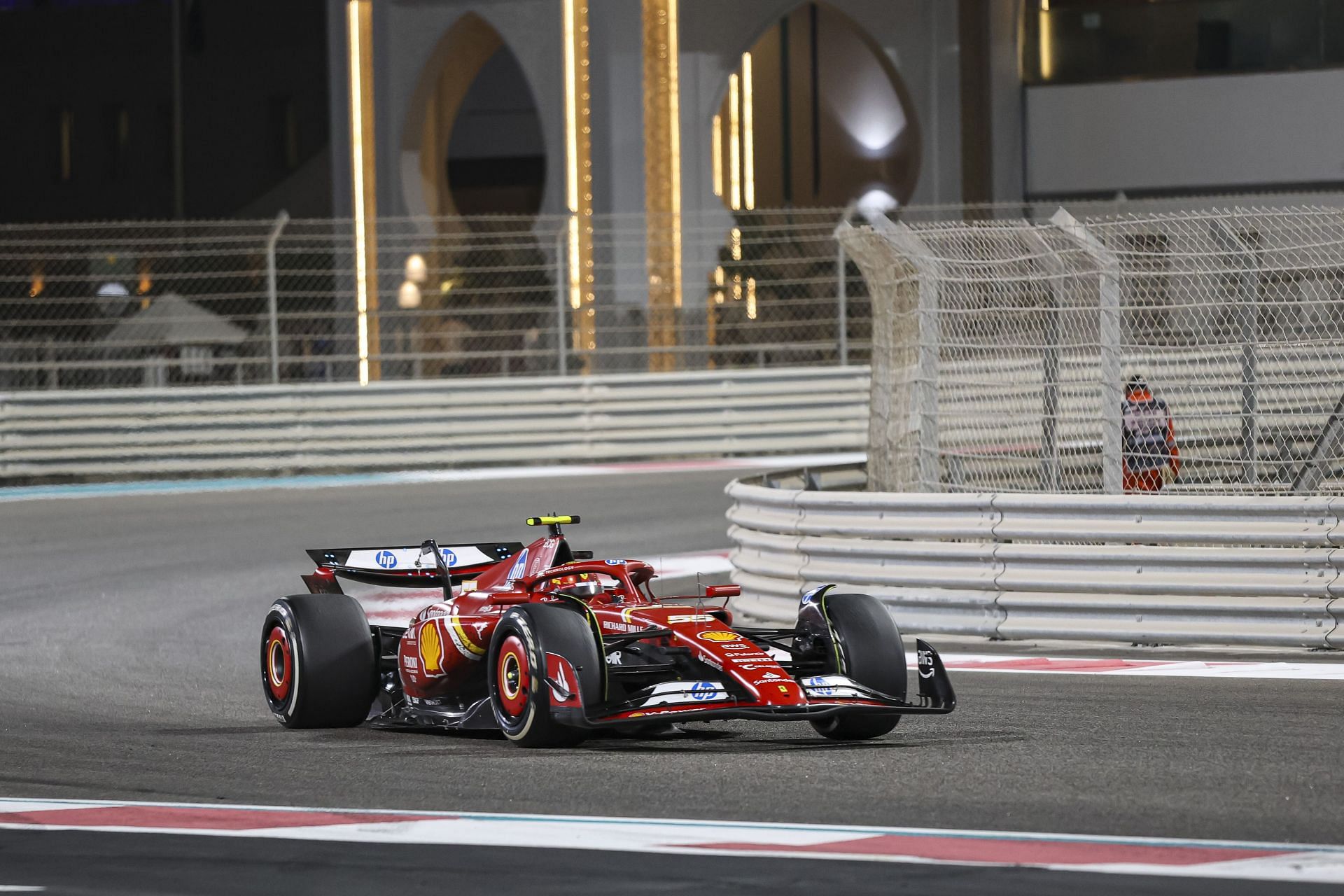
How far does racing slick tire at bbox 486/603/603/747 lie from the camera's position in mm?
7074

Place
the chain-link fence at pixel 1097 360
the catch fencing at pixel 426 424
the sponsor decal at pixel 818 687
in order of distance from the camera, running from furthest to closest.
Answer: the catch fencing at pixel 426 424 → the chain-link fence at pixel 1097 360 → the sponsor decal at pixel 818 687

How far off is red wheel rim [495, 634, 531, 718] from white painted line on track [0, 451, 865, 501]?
1203 centimetres

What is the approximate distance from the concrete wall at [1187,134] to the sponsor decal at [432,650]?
22.3m

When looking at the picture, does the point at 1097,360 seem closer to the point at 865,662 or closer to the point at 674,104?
the point at 865,662

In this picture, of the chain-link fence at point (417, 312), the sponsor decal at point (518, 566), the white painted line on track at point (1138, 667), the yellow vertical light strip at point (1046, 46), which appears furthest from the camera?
the yellow vertical light strip at point (1046, 46)

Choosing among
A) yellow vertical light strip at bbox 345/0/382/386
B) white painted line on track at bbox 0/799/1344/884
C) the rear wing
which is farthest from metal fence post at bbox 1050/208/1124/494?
yellow vertical light strip at bbox 345/0/382/386

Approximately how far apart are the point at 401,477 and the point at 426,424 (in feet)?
2.42

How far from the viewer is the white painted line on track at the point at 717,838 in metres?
5.21

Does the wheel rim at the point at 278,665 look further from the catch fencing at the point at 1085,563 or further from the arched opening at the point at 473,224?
the arched opening at the point at 473,224

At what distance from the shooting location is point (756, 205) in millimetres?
36312

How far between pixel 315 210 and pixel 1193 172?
18253 mm

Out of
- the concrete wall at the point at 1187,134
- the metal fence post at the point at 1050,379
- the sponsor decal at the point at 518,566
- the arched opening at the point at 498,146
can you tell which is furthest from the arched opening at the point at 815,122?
the sponsor decal at the point at 518,566

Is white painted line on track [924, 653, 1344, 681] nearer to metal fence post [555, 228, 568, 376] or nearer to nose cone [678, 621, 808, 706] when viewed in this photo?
nose cone [678, 621, 808, 706]

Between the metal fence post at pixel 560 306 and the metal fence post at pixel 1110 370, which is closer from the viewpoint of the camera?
the metal fence post at pixel 1110 370
